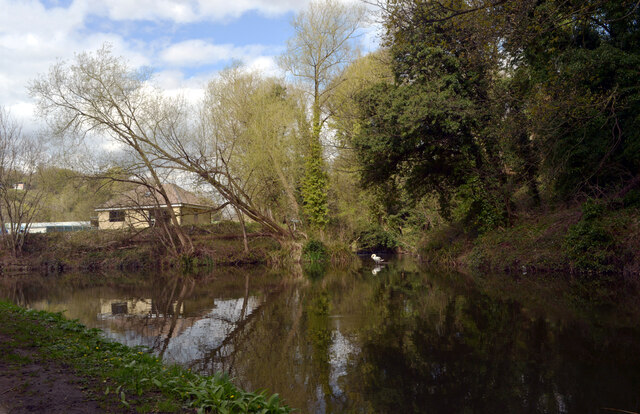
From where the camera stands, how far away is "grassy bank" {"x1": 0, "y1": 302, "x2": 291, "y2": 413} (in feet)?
13.8

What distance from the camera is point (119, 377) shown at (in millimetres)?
4859

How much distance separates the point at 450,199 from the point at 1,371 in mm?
21345

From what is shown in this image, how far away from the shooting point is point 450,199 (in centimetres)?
2370

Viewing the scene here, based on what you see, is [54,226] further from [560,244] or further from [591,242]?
[591,242]

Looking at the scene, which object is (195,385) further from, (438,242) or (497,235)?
(438,242)

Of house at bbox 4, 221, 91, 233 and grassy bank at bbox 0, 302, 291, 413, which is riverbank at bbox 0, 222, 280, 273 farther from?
grassy bank at bbox 0, 302, 291, 413

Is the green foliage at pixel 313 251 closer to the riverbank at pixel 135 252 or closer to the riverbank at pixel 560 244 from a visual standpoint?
the riverbank at pixel 135 252

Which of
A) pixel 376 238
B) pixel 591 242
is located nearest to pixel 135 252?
pixel 376 238

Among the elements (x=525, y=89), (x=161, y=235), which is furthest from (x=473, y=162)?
(x=161, y=235)

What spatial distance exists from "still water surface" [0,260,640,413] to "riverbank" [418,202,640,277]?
1.74 meters

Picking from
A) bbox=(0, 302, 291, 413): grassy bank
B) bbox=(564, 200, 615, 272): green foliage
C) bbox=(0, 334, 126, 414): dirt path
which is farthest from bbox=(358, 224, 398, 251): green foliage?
bbox=(0, 334, 126, 414): dirt path

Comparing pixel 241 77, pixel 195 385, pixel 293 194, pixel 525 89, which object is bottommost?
pixel 195 385

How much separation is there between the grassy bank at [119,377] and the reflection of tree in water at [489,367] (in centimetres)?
153

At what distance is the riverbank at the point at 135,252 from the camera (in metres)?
27.8
